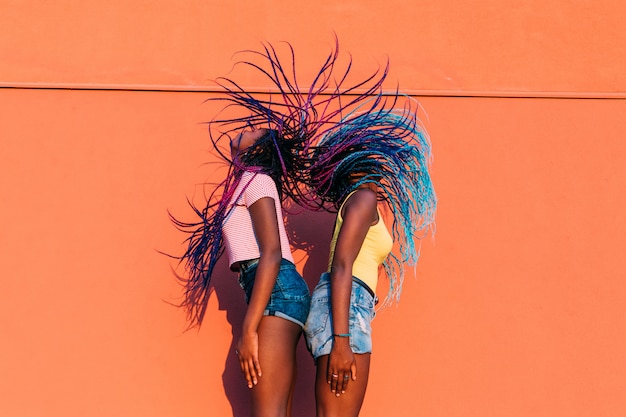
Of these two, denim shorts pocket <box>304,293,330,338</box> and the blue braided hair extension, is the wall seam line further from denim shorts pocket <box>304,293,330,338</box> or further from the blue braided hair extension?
denim shorts pocket <box>304,293,330,338</box>

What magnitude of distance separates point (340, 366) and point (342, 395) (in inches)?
5.0

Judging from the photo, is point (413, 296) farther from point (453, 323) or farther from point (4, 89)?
point (4, 89)

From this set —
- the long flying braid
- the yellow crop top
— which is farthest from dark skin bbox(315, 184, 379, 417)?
the long flying braid

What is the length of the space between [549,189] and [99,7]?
2.46 metres

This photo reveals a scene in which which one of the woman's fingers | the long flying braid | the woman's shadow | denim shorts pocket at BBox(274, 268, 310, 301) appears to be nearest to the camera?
the woman's fingers

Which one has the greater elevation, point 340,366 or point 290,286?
point 290,286

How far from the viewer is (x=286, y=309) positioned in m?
3.27

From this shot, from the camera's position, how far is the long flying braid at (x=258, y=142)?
3.68 m

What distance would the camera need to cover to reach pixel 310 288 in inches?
161

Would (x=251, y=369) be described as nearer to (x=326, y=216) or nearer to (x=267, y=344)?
(x=267, y=344)

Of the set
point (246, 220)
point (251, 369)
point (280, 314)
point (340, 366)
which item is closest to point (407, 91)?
point (246, 220)

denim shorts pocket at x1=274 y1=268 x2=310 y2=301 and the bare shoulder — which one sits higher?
the bare shoulder

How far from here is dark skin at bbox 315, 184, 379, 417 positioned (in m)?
3.20

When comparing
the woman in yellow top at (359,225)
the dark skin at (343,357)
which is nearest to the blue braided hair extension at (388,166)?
the woman in yellow top at (359,225)
